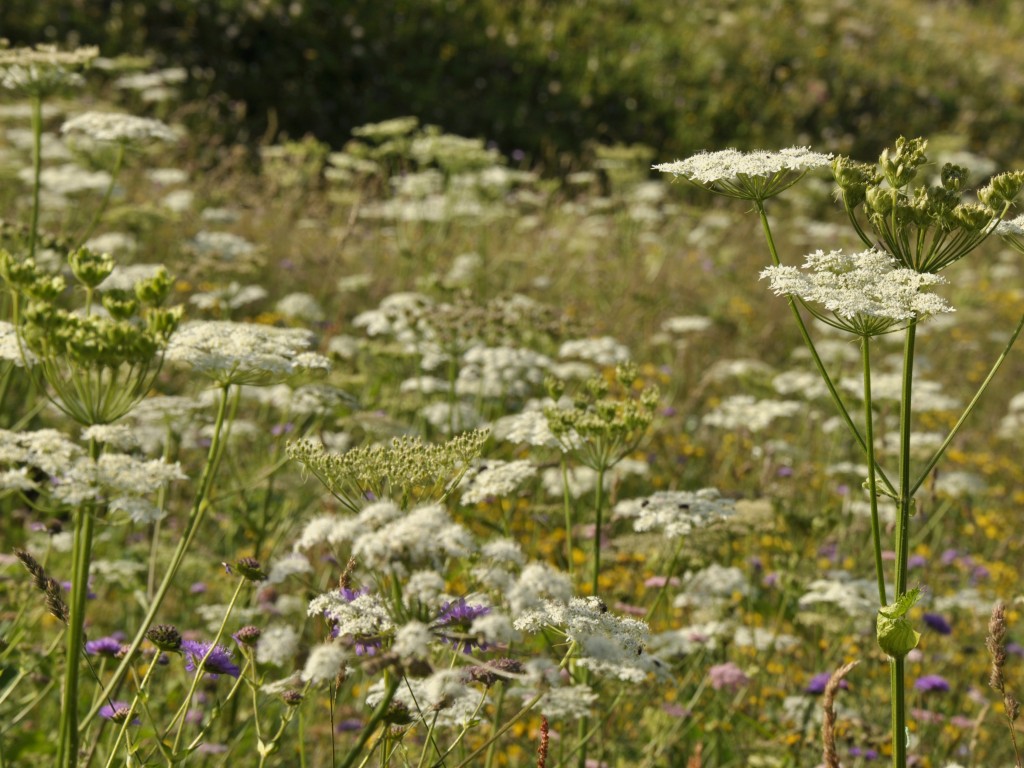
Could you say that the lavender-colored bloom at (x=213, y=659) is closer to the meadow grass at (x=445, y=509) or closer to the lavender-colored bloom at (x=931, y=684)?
the meadow grass at (x=445, y=509)

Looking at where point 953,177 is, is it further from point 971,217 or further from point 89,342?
point 89,342

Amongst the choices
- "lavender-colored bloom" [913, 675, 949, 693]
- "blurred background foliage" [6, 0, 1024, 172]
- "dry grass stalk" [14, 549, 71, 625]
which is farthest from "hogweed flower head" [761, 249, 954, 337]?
"blurred background foliage" [6, 0, 1024, 172]

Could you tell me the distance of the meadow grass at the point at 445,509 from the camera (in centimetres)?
197

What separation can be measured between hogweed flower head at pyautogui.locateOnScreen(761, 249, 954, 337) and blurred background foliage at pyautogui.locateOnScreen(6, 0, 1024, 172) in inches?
373

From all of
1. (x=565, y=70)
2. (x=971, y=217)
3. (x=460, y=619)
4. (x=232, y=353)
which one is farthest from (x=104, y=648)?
(x=565, y=70)

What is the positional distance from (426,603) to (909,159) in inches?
59.5

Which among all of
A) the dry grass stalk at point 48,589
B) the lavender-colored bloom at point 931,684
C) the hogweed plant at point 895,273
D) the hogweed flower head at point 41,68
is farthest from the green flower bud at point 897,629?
the hogweed flower head at point 41,68

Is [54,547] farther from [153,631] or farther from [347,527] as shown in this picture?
[347,527]

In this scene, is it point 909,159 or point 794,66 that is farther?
point 794,66

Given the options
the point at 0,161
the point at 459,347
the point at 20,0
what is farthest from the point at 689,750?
the point at 20,0

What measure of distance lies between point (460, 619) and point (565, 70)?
16853mm

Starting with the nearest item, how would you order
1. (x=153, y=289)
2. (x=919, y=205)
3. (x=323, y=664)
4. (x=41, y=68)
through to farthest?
(x=323, y=664), (x=153, y=289), (x=919, y=205), (x=41, y=68)

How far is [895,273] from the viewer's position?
2363 millimetres

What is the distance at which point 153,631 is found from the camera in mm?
2279
